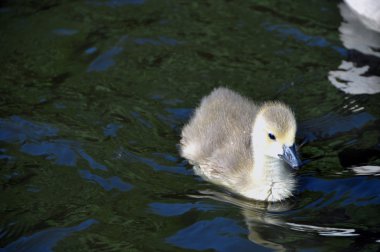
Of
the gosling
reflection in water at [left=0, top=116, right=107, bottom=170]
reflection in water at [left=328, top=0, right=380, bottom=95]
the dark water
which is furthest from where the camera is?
reflection in water at [left=328, top=0, right=380, bottom=95]

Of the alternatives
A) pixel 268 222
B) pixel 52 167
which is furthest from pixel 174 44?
pixel 268 222

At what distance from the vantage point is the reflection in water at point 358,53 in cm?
709

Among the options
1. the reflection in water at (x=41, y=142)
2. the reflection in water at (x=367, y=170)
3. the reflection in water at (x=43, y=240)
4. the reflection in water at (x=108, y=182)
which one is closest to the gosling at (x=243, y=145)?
the reflection in water at (x=367, y=170)

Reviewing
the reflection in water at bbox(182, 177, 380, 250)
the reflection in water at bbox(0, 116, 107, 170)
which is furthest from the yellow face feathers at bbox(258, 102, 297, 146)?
the reflection in water at bbox(0, 116, 107, 170)

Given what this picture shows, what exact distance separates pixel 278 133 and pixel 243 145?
0.66 metres

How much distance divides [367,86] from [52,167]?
10.6 feet

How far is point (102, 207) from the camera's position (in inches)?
213

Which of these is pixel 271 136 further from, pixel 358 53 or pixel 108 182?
pixel 358 53

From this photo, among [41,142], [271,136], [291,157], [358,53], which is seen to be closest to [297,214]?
[291,157]

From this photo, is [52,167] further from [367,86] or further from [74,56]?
[367,86]

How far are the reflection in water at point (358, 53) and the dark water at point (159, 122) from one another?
7 centimetres

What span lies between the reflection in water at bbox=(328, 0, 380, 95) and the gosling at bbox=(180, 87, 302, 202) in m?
1.32

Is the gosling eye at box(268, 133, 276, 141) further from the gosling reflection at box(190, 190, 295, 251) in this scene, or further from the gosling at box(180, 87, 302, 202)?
the gosling reflection at box(190, 190, 295, 251)

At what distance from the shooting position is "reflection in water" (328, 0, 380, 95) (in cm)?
709
